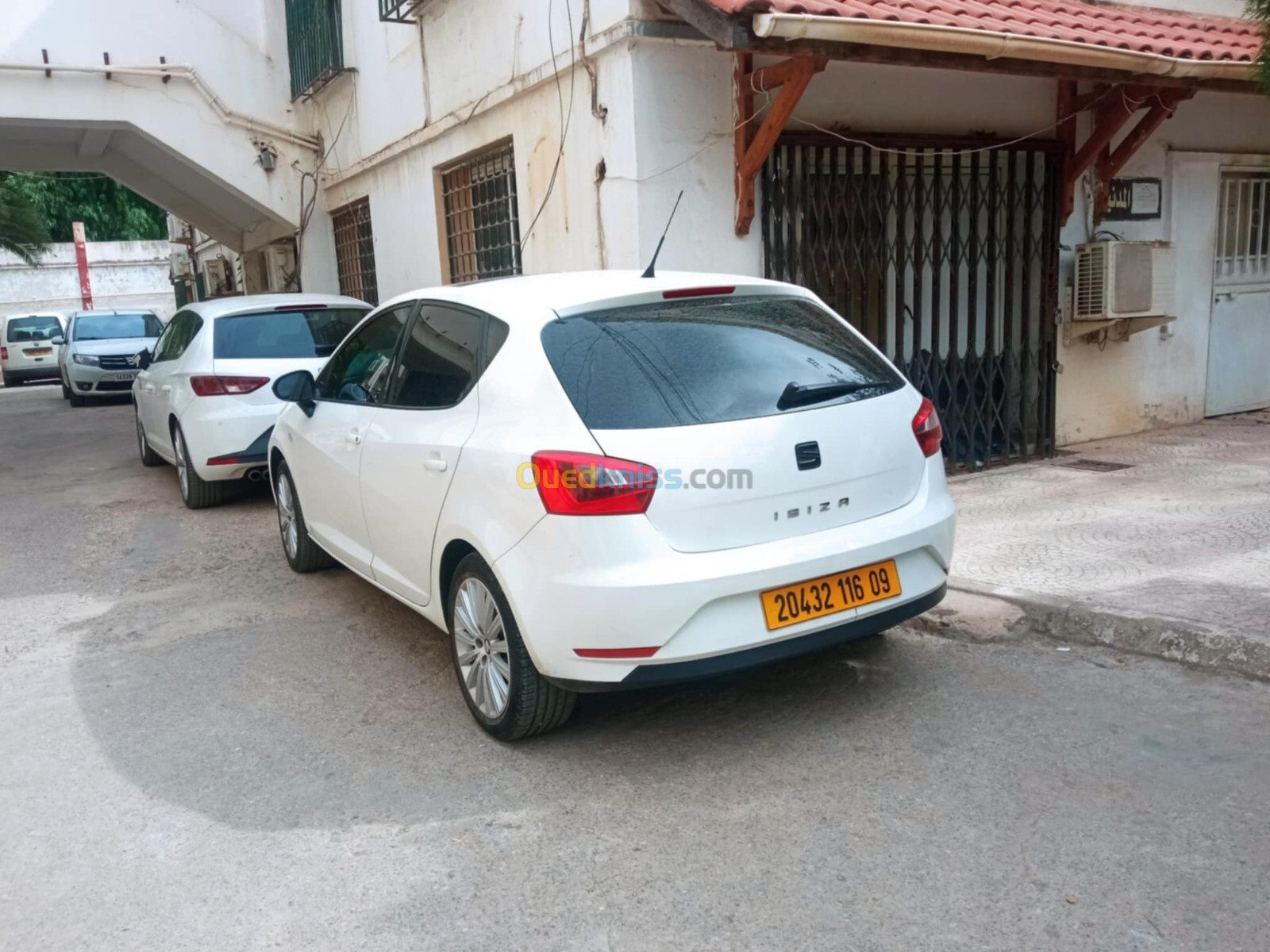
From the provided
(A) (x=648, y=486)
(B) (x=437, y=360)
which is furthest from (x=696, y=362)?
(B) (x=437, y=360)

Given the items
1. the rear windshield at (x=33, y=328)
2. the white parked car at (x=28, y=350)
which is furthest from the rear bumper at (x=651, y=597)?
the rear windshield at (x=33, y=328)

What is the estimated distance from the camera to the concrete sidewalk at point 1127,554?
4250 mm

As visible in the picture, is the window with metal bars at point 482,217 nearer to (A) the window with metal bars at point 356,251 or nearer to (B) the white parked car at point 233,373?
(B) the white parked car at point 233,373

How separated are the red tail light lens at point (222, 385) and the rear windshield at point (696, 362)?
4462mm

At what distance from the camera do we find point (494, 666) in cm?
366

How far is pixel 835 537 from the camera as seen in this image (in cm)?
342

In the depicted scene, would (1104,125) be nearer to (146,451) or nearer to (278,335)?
(278,335)

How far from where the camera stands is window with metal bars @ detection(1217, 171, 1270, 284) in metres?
9.12

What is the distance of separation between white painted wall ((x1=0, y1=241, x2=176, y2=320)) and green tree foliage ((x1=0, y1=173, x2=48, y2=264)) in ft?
25.1

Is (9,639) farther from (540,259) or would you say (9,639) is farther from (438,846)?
(540,259)

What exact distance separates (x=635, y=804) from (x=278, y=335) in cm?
551

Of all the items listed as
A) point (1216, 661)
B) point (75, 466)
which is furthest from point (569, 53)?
point (75, 466)

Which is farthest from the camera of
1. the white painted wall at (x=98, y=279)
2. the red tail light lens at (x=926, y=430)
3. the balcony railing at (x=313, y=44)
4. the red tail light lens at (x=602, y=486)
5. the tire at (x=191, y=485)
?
the white painted wall at (x=98, y=279)

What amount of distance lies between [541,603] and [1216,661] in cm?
273
